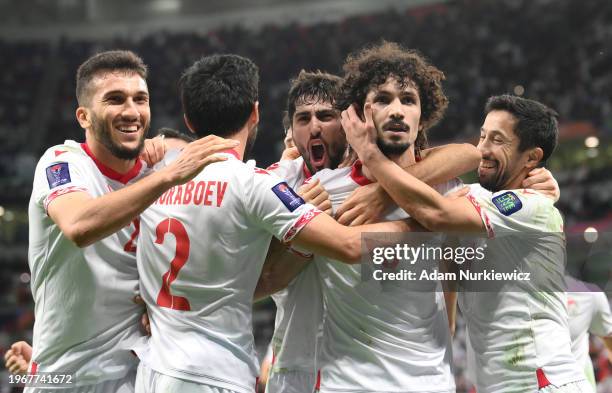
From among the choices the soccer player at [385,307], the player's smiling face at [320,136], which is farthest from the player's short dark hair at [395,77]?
the player's smiling face at [320,136]

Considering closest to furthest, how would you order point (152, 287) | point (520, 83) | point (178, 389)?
point (178, 389) < point (152, 287) < point (520, 83)

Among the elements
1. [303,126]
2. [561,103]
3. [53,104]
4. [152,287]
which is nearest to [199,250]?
[152,287]

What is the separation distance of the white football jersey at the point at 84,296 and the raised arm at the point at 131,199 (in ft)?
1.78

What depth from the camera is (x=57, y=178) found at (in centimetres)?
374

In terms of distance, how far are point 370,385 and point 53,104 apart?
25.4 meters

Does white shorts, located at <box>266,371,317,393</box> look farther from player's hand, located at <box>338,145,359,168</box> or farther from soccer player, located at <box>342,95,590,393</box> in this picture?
player's hand, located at <box>338,145,359,168</box>

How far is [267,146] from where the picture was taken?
2272cm

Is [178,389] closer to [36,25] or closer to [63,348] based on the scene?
[63,348]

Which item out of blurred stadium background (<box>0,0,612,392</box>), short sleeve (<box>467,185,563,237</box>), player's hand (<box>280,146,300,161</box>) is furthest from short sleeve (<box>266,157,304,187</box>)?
blurred stadium background (<box>0,0,612,392</box>)

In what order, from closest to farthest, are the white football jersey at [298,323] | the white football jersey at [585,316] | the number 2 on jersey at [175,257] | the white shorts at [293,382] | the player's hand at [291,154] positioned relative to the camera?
the number 2 on jersey at [175,257] → the white football jersey at [298,323] → the white shorts at [293,382] → the player's hand at [291,154] → the white football jersey at [585,316]

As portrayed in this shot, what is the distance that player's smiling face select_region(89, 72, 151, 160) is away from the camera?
13.3 ft

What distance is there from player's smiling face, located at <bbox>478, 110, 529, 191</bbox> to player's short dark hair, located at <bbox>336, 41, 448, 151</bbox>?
Answer: 0.53m

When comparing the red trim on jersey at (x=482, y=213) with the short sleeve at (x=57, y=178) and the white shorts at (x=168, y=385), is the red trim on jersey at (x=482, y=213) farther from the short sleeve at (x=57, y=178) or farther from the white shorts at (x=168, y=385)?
the short sleeve at (x=57, y=178)

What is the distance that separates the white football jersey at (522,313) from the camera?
416cm
